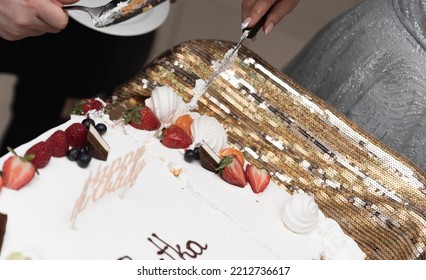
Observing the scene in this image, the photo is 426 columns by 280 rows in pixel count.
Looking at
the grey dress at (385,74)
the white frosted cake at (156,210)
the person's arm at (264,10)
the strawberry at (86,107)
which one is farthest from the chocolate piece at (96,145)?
the grey dress at (385,74)

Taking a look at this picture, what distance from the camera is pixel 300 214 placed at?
5.75 ft

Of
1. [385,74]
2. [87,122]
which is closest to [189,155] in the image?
[87,122]

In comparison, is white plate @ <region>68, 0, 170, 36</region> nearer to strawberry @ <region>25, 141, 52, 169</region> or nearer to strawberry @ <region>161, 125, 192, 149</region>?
strawberry @ <region>161, 125, 192, 149</region>

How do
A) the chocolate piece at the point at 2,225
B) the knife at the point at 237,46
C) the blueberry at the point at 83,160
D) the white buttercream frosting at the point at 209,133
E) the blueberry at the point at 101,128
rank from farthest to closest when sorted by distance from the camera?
the knife at the point at 237,46
the white buttercream frosting at the point at 209,133
the blueberry at the point at 101,128
the blueberry at the point at 83,160
the chocolate piece at the point at 2,225

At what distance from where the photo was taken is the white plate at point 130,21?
7.29 ft

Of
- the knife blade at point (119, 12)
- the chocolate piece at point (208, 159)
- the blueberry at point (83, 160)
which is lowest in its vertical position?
the blueberry at point (83, 160)

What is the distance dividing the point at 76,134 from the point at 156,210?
271 millimetres

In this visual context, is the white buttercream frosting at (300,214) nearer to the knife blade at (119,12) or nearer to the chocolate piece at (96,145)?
the chocolate piece at (96,145)

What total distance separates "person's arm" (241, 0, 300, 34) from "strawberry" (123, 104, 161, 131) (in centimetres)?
40

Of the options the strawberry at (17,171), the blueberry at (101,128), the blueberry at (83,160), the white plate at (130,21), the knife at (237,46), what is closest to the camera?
the strawberry at (17,171)

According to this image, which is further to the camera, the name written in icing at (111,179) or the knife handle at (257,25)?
the knife handle at (257,25)

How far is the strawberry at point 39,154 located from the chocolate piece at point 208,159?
0.40m

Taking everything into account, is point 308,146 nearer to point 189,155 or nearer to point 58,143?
point 189,155

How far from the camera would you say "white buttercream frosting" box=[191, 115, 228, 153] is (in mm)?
1873
